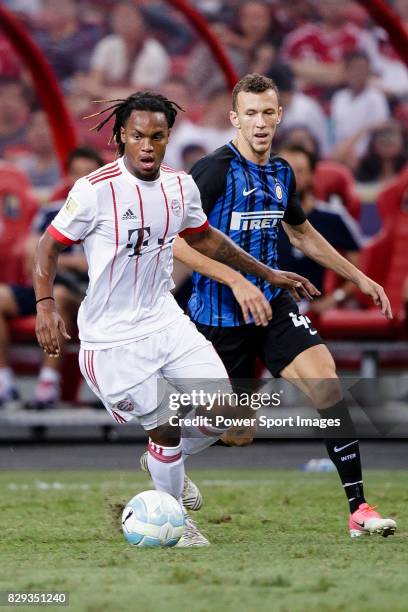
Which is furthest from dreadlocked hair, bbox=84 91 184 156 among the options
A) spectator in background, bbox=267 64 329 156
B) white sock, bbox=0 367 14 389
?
spectator in background, bbox=267 64 329 156

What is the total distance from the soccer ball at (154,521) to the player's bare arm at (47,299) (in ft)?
2.80

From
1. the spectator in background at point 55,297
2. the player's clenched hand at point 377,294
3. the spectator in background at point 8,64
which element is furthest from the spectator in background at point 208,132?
the player's clenched hand at point 377,294

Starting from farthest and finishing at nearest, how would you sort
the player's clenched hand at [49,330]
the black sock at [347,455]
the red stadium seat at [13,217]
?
1. the red stadium seat at [13,217]
2. the black sock at [347,455]
3. the player's clenched hand at [49,330]

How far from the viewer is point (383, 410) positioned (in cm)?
1162

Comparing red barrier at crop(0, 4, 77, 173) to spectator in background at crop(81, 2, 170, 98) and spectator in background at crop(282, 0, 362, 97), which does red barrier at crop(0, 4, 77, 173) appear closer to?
spectator in background at crop(81, 2, 170, 98)

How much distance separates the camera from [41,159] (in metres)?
15.0

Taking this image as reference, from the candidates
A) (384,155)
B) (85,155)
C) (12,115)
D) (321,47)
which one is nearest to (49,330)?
(85,155)

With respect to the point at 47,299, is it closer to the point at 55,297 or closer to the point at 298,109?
the point at 55,297

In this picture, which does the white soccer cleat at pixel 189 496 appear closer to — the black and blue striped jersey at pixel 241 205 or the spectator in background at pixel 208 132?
the black and blue striped jersey at pixel 241 205

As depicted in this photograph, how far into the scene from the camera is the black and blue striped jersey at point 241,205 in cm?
717

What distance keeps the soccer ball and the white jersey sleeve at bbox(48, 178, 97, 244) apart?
4.12 ft

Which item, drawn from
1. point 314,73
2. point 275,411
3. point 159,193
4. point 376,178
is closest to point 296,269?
point 275,411

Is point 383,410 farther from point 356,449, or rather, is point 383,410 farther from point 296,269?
point 356,449

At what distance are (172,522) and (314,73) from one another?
934 centimetres
